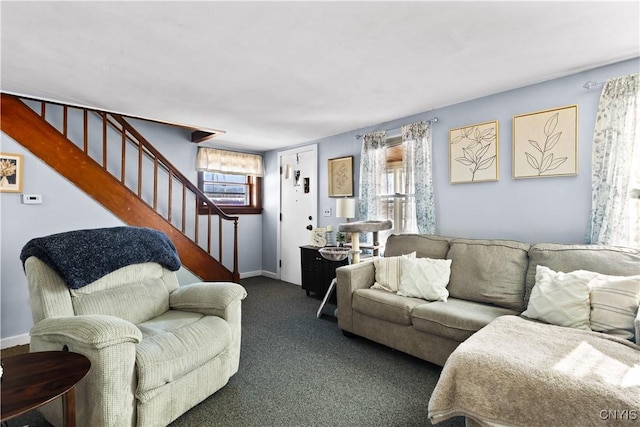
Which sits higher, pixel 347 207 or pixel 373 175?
pixel 373 175

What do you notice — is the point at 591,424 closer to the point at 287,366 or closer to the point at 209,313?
the point at 287,366

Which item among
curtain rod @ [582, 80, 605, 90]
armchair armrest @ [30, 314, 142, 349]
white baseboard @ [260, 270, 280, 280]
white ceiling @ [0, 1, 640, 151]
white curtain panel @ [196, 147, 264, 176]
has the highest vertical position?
white ceiling @ [0, 1, 640, 151]

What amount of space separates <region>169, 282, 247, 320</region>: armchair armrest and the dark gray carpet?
0.54 meters

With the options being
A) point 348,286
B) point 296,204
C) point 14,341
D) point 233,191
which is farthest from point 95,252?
point 233,191

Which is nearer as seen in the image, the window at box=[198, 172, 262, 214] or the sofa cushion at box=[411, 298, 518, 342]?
the sofa cushion at box=[411, 298, 518, 342]

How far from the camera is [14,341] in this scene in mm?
2943

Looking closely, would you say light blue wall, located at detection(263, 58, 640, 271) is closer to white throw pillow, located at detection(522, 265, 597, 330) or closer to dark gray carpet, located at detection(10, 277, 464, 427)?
white throw pillow, located at detection(522, 265, 597, 330)

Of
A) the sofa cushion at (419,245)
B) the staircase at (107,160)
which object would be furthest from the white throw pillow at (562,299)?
the staircase at (107,160)

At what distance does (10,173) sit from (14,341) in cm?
155

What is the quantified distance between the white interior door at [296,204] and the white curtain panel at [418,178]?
1.57 m

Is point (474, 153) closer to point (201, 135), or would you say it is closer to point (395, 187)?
point (395, 187)

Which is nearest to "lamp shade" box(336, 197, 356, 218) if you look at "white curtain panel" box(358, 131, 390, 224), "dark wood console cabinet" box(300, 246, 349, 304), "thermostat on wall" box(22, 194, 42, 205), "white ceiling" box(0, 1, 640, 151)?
"white curtain panel" box(358, 131, 390, 224)

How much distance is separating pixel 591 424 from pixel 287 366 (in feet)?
6.03

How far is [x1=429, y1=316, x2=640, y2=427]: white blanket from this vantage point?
125 cm
